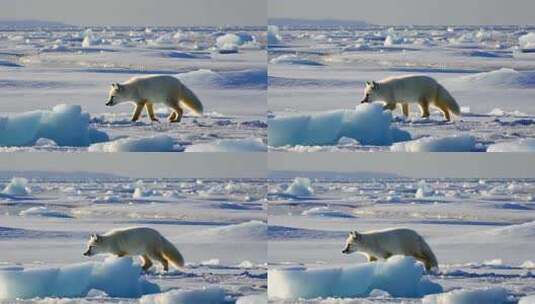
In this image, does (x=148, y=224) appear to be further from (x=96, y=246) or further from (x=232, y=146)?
(x=232, y=146)

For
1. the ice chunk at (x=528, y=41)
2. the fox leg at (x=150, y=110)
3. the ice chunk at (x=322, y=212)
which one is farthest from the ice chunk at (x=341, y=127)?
the ice chunk at (x=528, y=41)

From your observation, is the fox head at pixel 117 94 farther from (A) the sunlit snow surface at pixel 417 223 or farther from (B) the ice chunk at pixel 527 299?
(B) the ice chunk at pixel 527 299

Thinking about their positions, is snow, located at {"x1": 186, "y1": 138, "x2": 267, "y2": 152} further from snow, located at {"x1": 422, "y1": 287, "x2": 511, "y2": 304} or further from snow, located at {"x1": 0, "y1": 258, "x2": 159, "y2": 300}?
snow, located at {"x1": 422, "y1": 287, "x2": 511, "y2": 304}

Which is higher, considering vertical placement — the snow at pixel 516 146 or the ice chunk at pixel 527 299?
the snow at pixel 516 146

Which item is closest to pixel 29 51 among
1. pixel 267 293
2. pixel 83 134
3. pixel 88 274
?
pixel 83 134

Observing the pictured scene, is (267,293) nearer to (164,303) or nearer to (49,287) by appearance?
(164,303)

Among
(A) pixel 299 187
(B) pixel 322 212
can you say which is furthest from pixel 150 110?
(B) pixel 322 212
